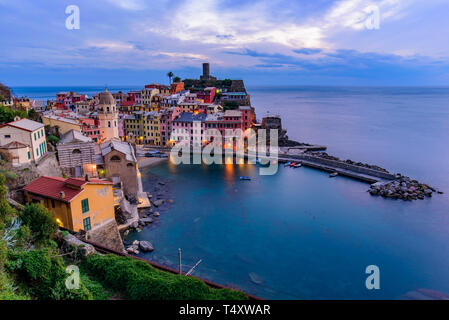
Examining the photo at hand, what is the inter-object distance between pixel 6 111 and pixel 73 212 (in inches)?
675

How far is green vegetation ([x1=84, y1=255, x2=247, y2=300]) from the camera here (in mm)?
9000

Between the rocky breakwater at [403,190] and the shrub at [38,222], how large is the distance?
3004cm

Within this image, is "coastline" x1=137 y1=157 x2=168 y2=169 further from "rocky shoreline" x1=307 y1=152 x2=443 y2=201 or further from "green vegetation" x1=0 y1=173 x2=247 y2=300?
"green vegetation" x1=0 y1=173 x2=247 y2=300

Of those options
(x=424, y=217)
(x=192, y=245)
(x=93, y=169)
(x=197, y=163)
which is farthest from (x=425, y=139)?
(x=93, y=169)

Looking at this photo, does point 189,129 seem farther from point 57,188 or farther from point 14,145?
point 57,188

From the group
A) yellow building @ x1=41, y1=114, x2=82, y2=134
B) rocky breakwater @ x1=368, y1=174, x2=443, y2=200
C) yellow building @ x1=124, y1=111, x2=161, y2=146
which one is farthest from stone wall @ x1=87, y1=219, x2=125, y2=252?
yellow building @ x1=124, y1=111, x2=161, y2=146

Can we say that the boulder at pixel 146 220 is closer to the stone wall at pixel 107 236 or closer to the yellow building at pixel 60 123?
the stone wall at pixel 107 236

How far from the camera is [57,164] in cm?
2195

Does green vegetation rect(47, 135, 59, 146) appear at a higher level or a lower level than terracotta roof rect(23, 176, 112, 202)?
higher

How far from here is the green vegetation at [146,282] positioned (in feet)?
29.5

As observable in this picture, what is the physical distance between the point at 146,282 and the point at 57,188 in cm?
903

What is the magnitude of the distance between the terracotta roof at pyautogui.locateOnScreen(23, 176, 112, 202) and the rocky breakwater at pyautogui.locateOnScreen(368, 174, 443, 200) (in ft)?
91.9

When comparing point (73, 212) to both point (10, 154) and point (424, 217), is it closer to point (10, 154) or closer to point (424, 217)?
point (10, 154)

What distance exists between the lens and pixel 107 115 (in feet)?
114
